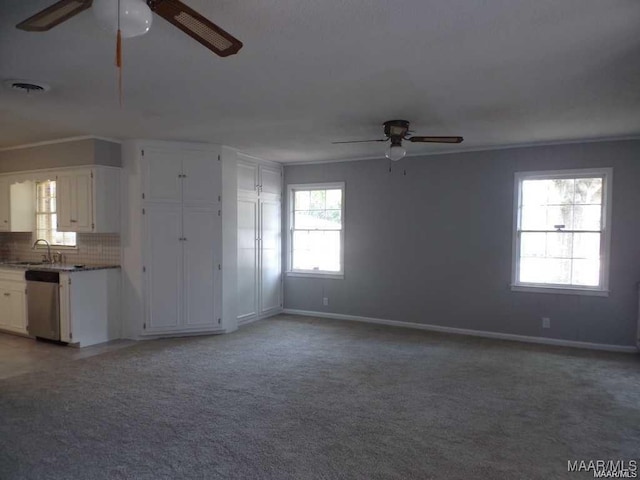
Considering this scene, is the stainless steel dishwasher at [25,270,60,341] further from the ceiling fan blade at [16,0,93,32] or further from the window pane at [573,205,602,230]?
the window pane at [573,205,602,230]

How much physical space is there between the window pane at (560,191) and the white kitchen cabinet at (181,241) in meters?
4.22

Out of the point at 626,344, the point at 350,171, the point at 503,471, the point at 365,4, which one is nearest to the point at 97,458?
the point at 503,471

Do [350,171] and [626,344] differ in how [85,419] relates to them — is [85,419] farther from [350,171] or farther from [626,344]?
[626,344]

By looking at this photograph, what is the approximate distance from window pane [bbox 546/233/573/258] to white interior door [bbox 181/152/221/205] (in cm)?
427

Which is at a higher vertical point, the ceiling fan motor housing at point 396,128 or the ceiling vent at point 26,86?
the ceiling vent at point 26,86

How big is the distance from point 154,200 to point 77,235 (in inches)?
51.0

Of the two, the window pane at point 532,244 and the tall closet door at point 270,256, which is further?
the tall closet door at point 270,256

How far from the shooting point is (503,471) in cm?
245

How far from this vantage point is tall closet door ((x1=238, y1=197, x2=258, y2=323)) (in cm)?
598

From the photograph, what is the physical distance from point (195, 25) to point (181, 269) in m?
3.96

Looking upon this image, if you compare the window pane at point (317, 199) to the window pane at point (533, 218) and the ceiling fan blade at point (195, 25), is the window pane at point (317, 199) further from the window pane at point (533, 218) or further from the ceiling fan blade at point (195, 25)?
the ceiling fan blade at point (195, 25)

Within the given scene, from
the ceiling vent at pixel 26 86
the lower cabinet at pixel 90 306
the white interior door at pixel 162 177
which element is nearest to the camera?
the ceiling vent at pixel 26 86

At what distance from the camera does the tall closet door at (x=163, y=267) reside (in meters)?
5.19

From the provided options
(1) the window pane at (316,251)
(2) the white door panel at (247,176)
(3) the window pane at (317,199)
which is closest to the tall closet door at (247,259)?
(2) the white door panel at (247,176)
